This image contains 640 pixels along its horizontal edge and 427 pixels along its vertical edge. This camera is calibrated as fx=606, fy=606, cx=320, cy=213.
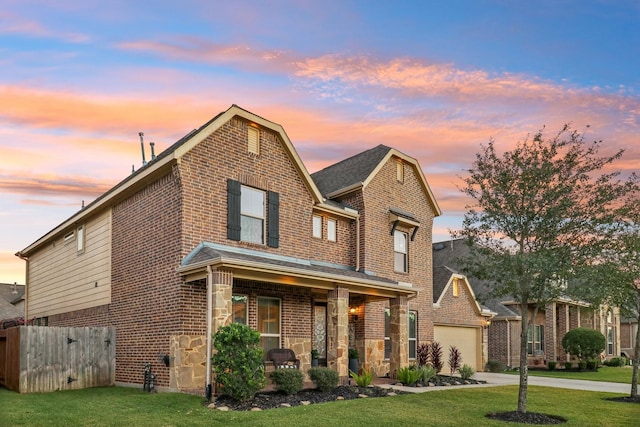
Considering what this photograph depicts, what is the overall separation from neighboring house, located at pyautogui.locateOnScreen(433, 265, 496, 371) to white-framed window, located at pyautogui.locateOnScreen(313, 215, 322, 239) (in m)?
8.27

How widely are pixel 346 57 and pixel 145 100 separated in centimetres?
605

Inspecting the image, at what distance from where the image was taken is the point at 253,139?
1859 centimetres

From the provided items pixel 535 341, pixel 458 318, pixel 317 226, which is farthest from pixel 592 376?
pixel 317 226

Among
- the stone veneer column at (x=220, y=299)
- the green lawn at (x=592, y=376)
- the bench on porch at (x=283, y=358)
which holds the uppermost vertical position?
the stone veneer column at (x=220, y=299)

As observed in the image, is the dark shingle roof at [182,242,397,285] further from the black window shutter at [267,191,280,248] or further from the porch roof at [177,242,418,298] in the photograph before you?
the black window shutter at [267,191,280,248]

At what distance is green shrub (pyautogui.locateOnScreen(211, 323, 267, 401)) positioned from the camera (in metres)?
13.9

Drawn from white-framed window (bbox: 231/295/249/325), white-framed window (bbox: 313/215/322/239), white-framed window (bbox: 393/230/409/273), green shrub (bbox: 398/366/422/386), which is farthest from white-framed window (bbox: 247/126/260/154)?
green shrub (bbox: 398/366/422/386)

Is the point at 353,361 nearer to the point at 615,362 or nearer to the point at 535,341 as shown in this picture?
the point at 535,341

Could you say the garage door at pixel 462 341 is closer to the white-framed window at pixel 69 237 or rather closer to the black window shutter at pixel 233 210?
the black window shutter at pixel 233 210

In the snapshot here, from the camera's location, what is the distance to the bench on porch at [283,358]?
17828 mm

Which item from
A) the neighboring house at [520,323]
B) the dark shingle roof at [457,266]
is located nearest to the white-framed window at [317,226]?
the dark shingle roof at [457,266]

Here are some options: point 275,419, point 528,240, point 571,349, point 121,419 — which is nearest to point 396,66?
point 528,240

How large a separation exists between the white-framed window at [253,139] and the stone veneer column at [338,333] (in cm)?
491

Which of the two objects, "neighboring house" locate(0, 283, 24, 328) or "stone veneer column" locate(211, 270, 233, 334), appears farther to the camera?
"neighboring house" locate(0, 283, 24, 328)
